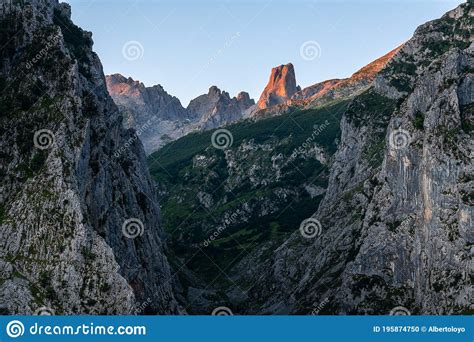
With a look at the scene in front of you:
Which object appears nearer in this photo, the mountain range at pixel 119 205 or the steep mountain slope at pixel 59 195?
the steep mountain slope at pixel 59 195

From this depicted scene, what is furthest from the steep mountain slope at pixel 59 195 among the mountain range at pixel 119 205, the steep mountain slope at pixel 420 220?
the steep mountain slope at pixel 420 220

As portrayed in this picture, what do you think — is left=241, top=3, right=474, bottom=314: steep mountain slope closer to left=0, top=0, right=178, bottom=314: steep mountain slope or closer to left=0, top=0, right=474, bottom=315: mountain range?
left=0, top=0, right=474, bottom=315: mountain range

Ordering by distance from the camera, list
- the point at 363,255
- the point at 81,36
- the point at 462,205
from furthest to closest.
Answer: the point at 81,36 < the point at 363,255 < the point at 462,205

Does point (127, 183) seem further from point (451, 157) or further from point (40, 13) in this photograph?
point (451, 157)

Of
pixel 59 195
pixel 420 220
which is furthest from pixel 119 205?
pixel 420 220

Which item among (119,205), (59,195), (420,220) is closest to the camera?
(59,195)

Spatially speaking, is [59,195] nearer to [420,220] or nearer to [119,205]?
[119,205]

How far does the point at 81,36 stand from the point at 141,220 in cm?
6119

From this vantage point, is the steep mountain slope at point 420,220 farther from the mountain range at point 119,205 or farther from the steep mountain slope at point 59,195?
the steep mountain slope at point 59,195

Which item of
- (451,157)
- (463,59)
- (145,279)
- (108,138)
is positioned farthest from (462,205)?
(108,138)

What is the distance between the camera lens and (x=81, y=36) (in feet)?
632

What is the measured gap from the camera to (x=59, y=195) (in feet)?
406

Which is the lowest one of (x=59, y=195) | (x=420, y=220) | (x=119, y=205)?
(x=420, y=220)

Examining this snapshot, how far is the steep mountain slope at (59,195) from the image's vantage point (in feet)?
377
